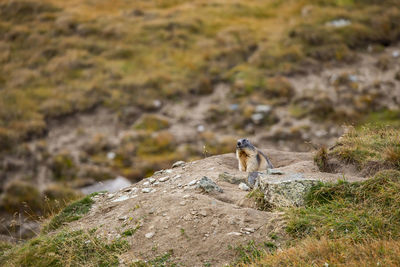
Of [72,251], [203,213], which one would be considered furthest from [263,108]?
[72,251]

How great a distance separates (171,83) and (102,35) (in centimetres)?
927

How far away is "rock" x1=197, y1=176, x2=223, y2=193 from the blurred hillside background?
35.7 feet

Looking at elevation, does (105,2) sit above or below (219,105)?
above

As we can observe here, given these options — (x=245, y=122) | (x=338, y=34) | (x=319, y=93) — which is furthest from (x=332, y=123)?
(x=338, y=34)

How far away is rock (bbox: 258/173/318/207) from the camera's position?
7843 mm

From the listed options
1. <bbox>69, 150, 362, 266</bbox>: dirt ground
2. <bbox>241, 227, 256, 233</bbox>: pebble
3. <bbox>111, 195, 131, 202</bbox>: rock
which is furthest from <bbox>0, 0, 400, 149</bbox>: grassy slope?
<bbox>241, 227, 256, 233</bbox>: pebble

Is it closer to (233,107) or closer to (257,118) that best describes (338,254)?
(257,118)

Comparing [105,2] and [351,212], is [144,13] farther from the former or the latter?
[351,212]

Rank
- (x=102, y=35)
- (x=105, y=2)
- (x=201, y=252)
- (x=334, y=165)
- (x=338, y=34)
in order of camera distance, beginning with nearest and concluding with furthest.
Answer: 1. (x=201, y=252)
2. (x=334, y=165)
3. (x=338, y=34)
4. (x=102, y=35)
5. (x=105, y=2)

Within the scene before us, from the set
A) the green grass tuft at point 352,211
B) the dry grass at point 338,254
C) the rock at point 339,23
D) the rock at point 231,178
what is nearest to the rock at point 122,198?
the rock at point 231,178

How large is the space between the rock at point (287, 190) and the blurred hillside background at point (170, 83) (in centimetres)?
1101

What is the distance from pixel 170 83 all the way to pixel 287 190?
20746 millimetres

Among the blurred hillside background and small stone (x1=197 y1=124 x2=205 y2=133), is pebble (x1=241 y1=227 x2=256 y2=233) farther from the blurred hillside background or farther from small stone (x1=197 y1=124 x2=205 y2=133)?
small stone (x1=197 y1=124 x2=205 y2=133)

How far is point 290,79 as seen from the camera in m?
27.5
